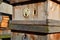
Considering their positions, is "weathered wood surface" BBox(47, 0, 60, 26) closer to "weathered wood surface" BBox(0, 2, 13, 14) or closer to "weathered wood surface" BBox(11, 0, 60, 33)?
"weathered wood surface" BBox(11, 0, 60, 33)

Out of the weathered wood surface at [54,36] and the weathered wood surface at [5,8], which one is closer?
the weathered wood surface at [54,36]

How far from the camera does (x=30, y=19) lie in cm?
128

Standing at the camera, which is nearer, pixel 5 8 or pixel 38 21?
pixel 38 21

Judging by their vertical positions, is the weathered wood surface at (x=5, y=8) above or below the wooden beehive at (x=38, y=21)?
above

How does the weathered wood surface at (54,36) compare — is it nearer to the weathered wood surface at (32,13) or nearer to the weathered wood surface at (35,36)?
the weathered wood surface at (35,36)

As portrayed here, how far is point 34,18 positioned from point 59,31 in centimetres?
25

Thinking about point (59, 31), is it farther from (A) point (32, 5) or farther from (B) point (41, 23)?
(A) point (32, 5)

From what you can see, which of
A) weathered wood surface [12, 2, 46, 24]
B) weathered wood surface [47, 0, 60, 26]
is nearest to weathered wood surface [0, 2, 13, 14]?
weathered wood surface [12, 2, 46, 24]

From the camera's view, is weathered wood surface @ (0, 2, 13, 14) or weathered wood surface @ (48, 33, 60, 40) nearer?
weathered wood surface @ (48, 33, 60, 40)

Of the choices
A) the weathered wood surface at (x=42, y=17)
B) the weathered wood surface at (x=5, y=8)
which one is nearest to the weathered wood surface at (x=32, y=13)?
the weathered wood surface at (x=42, y=17)

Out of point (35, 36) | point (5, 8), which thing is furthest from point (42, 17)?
point (5, 8)

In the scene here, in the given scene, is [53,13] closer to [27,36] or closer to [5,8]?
[27,36]

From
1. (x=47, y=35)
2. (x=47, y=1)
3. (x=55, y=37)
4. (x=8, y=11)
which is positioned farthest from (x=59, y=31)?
(x=8, y=11)

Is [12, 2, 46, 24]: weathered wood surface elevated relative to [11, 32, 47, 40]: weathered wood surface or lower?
elevated
